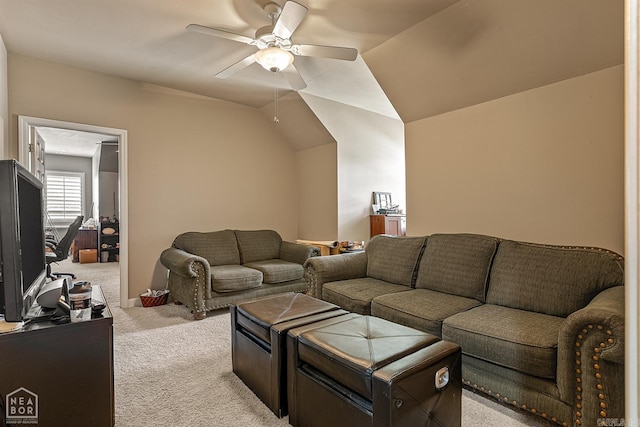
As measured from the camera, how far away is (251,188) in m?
4.78

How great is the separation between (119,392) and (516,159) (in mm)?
3291

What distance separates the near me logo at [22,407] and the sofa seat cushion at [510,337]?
2049 millimetres

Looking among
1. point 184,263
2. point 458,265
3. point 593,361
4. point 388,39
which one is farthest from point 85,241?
point 593,361

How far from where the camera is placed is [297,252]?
4270 millimetres

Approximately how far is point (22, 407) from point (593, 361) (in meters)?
2.41

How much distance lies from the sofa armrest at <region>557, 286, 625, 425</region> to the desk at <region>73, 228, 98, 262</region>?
28.0ft

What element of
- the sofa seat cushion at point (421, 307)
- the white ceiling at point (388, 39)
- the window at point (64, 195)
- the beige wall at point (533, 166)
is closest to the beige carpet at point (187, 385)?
the sofa seat cushion at point (421, 307)

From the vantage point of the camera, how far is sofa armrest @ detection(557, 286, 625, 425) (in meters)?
1.38

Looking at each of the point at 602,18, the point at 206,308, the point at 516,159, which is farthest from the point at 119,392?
the point at 602,18

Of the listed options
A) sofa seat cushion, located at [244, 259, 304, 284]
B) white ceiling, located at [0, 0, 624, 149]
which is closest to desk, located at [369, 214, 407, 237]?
sofa seat cushion, located at [244, 259, 304, 284]

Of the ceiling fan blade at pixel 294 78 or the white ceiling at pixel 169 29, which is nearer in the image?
the white ceiling at pixel 169 29

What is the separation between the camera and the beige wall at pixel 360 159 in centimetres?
463

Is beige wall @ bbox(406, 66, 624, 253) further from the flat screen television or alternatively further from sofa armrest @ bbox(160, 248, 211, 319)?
the flat screen television

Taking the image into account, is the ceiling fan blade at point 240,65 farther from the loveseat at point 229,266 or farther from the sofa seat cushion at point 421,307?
the sofa seat cushion at point 421,307
